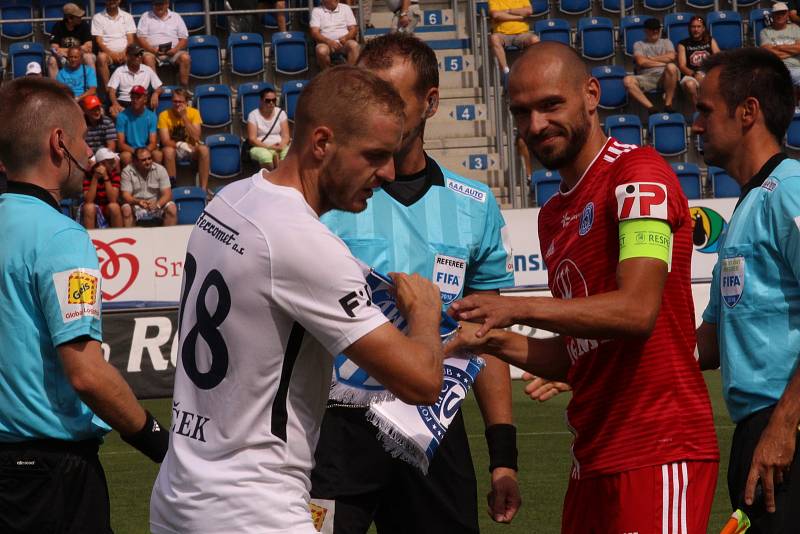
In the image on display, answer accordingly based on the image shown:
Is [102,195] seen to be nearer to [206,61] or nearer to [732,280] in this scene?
[206,61]

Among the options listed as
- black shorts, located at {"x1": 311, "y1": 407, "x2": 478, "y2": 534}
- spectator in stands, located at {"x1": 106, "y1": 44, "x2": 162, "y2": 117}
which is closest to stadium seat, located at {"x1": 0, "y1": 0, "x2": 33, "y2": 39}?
spectator in stands, located at {"x1": 106, "y1": 44, "x2": 162, "y2": 117}

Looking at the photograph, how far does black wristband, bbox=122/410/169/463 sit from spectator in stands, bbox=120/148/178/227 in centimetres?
1325

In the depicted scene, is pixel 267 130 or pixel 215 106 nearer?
pixel 267 130

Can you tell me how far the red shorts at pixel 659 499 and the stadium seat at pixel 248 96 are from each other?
17.0 meters

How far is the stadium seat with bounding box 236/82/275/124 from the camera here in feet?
66.2

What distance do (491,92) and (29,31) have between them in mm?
8283

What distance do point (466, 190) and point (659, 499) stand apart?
1.42 m

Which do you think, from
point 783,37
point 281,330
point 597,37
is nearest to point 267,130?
point 597,37

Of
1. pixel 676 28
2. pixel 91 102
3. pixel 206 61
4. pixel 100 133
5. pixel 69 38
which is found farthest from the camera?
pixel 676 28

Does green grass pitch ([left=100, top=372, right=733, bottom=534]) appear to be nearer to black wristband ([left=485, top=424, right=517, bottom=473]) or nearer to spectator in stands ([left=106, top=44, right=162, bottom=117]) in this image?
black wristband ([left=485, top=424, right=517, bottom=473])

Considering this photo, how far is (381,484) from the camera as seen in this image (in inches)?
171

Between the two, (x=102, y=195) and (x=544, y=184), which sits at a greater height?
(x=102, y=195)

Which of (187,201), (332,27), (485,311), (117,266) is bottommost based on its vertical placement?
(117,266)

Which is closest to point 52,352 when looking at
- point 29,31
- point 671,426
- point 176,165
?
point 671,426
